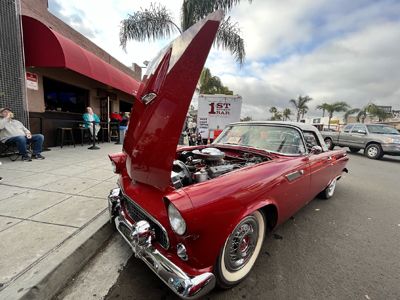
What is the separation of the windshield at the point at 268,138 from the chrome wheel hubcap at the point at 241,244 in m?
1.33

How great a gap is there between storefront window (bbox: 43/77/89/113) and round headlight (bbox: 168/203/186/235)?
8.99 meters

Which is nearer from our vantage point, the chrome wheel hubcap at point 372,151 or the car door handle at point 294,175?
the car door handle at point 294,175

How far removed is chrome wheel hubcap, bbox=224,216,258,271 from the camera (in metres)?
1.84

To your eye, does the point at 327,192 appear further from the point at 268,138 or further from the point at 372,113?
the point at 372,113

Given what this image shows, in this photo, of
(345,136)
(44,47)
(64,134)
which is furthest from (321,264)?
(345,136)

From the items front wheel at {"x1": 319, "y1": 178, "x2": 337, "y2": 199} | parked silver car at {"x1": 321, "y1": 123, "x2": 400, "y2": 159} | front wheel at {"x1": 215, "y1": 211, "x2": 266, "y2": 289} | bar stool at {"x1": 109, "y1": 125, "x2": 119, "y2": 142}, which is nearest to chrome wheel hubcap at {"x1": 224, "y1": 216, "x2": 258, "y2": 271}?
front wheel at {"x1": 215, "y1": 211, "x2": 266, "y2": 289}

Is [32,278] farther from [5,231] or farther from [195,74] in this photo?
[195,74]

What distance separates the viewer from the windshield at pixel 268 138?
9.95 ft

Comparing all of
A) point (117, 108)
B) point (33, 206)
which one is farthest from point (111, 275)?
point (117, 108)

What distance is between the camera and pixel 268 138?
10.6 ft

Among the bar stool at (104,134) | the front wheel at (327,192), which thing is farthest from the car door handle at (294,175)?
the bar stool at (104,134)

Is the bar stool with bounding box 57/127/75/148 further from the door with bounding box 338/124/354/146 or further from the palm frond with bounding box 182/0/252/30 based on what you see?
the door with bounding box 338/124/354/146

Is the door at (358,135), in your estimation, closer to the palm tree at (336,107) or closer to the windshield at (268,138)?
the windshield at (268,138)

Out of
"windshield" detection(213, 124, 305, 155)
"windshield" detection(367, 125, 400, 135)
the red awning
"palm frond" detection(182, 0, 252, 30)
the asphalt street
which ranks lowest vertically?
the asphalt street
